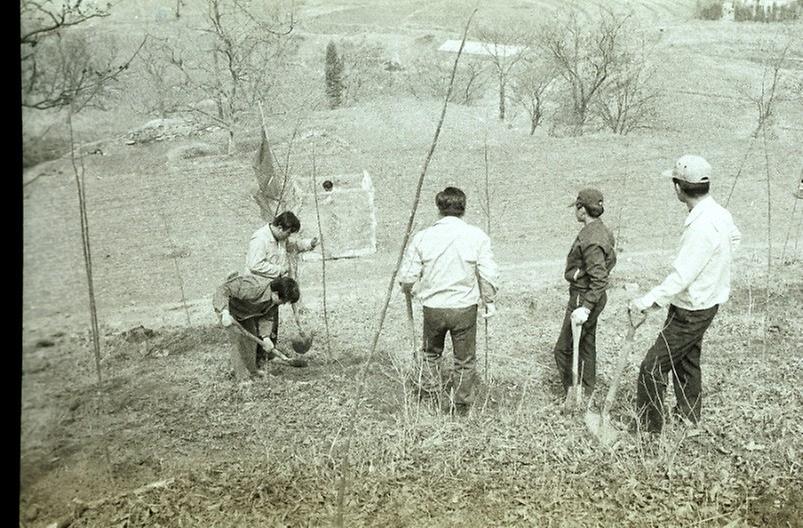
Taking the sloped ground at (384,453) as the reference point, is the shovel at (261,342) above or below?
above

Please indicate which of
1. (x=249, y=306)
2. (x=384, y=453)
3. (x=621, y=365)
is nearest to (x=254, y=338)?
(x=249, y=306)

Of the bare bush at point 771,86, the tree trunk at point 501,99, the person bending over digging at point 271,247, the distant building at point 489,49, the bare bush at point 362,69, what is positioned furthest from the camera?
the tree trunk at point 501,99

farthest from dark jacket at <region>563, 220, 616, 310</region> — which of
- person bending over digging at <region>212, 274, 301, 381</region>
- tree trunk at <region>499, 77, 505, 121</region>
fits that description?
tree trunk at <region>499, 77, 505, 121</region>

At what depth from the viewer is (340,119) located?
10141mm

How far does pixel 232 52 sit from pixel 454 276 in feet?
17.5

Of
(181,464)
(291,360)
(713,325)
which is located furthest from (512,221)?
(181,464)

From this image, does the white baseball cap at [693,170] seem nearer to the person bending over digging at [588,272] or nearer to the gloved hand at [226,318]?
the person bending over digging at [588,272]

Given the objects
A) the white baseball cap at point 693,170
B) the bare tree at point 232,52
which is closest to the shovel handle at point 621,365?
the white baseball cap at point 693,170

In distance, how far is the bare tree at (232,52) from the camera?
7.50m

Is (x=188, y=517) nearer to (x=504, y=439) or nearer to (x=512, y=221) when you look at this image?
(x=504, y=439)

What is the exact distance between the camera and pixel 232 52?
809 centimetres

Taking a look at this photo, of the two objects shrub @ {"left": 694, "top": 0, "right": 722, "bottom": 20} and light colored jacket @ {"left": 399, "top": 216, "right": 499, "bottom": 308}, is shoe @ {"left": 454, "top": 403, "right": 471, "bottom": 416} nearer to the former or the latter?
light colored jacket @ {"left": 399, "top": 216, "right": 499, "bottom": 308}

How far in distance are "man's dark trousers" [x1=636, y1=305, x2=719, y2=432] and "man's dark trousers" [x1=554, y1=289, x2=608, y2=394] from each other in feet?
1.45

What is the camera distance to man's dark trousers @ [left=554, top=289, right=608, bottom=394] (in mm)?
4219
